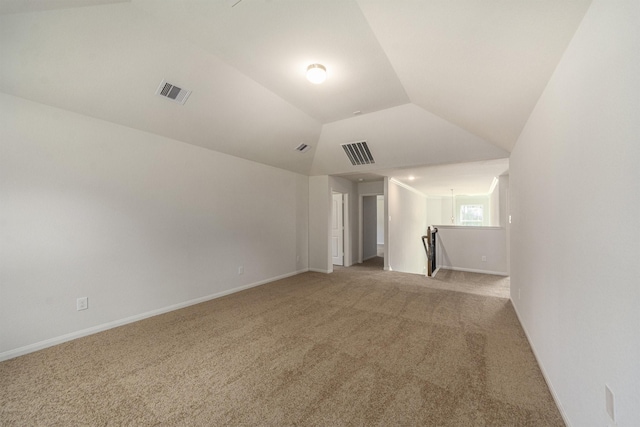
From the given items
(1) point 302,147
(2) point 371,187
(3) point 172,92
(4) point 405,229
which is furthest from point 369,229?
(3) point 172,92

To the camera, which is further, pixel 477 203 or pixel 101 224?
pixel 477 203

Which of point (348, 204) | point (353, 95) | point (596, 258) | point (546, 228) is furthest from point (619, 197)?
point (348, 204)

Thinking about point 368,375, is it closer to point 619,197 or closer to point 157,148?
point 619,197

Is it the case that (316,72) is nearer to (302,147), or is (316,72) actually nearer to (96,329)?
(302,147)

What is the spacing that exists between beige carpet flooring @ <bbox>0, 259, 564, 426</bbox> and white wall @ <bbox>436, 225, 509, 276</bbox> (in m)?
2.56

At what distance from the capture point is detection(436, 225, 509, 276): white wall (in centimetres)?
562

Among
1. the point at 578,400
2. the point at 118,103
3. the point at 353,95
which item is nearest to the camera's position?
the point at 578,400

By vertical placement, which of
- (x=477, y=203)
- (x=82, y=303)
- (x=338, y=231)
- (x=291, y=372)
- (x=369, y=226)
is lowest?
(x=291, y=372)

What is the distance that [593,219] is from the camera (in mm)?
1257

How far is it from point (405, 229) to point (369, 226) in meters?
1.19

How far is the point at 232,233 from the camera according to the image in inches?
173

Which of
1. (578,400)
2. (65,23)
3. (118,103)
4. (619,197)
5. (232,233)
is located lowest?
(578,400)

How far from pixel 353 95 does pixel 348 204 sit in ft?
12.7

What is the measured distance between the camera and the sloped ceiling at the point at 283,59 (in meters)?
1.72
